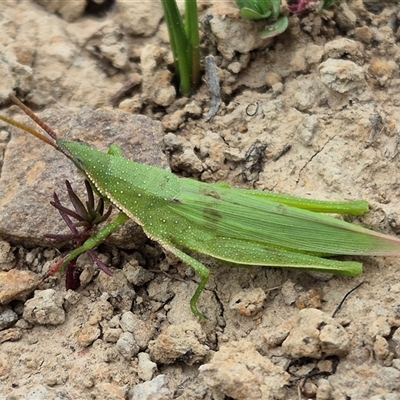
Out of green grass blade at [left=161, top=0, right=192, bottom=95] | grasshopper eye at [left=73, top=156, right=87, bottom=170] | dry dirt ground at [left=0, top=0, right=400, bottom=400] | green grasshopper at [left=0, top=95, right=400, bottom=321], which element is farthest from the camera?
green grass blade at [left=161, top=0, right=192, bottom=95]

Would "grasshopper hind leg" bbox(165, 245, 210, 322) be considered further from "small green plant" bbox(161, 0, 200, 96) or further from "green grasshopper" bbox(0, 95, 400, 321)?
"small green plant" bbox(161, 0, 200, 96)

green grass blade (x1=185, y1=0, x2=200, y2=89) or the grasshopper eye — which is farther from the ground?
green grass blade (x1=185, y1=0, x2=200, y2=89)

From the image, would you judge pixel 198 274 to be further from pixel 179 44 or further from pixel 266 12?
pixel 266 12

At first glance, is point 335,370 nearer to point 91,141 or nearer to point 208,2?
point 91,141

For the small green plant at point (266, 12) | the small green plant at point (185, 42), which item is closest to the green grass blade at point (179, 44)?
the small green plant at point (185, 42)

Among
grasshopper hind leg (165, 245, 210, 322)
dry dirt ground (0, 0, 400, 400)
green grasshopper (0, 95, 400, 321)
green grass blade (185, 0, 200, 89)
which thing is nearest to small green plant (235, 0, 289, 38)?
dry dirt ground (0, 0, 400, 400)

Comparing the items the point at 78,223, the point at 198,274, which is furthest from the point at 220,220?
the point at 78,223
